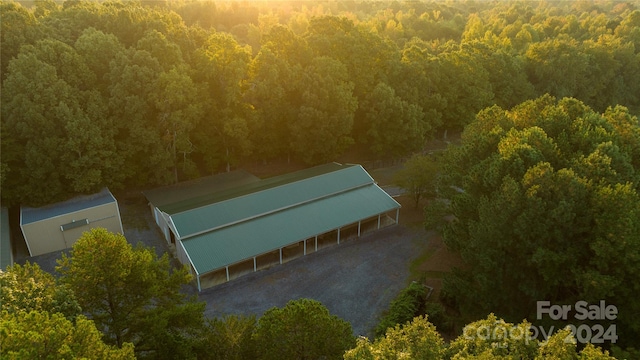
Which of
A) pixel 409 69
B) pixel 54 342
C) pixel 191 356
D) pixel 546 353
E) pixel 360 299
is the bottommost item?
pixel 360 299

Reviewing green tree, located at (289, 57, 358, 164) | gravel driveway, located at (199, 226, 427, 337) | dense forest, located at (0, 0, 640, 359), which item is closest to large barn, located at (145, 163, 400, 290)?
gravel driveway, located at (199, 226, 427, 337)

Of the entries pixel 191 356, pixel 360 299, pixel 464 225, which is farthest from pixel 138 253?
pixel 464 225

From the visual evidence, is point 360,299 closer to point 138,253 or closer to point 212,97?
point 138,253

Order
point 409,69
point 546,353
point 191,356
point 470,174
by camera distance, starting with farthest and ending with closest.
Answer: point 409,69, point 470,174, point 191,356, point 546,353

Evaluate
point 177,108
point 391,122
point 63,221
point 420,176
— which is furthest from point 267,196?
point 391,122

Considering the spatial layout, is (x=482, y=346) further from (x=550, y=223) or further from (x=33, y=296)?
(x=33, y=296)

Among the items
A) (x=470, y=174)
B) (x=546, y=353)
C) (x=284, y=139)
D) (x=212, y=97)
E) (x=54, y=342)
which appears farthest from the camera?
(x=284, y=139)

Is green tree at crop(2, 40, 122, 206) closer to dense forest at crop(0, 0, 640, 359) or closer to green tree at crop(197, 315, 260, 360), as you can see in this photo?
dense forest at crop(0, 0, 640, 359)
